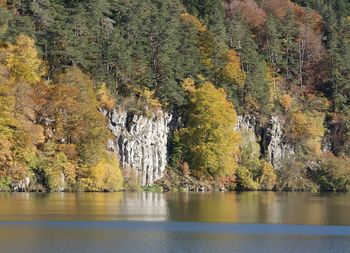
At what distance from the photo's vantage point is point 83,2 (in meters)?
116

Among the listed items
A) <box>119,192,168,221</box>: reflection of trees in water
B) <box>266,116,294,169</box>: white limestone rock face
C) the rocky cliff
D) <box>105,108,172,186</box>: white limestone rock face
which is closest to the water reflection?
<box>119,192,168,221</box>: reflection of trees in water

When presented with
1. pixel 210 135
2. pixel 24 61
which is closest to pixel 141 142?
pixel 210 135

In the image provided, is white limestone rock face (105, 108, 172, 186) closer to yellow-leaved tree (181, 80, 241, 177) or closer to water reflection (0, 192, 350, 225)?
yellow-leaved tree (181, 80, 241, 177)

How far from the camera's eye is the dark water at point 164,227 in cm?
4166

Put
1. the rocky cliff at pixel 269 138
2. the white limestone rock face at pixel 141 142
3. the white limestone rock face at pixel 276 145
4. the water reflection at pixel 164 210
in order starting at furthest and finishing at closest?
the white limestone rock face at pixel 276 145 < the rocky cliff at pixel 269 138 < the white limestone rock face at pixel 141 142 < the water reflection at pixel 164 210

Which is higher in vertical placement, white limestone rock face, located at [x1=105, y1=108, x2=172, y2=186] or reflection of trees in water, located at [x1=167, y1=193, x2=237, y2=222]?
white limestone rock face, located at [x1=105, y1=108, x2=172, y2=186]

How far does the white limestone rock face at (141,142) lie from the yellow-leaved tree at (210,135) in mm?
4242

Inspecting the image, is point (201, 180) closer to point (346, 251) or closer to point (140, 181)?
point (140, 181)

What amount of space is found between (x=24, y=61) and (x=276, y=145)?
160ft

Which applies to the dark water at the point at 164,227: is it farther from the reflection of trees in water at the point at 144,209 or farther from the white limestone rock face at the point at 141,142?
the white limestone rock face at the point at 141,142

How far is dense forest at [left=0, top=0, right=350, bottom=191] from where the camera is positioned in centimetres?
8962

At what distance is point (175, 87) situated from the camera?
112 metres

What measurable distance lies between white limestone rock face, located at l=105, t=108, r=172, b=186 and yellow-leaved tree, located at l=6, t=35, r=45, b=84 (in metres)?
13.1

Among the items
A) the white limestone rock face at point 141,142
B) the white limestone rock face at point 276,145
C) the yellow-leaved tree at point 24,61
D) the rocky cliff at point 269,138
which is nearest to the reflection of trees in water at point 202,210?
the white limestone rock face at point 141,142
